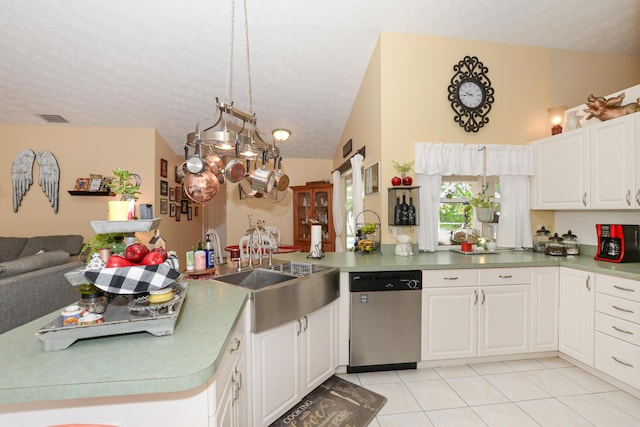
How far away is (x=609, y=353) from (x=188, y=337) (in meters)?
2.87

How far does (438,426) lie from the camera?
1812mm

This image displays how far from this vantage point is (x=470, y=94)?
10.4 ft

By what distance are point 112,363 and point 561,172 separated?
12.0 feet

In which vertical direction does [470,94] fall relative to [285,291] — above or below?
above

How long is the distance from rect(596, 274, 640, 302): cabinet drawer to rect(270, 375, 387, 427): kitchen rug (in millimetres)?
1813

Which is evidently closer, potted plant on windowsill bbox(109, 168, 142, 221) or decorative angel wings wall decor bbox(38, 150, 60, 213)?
potted plant on windowsill bbox(109, 168, 142, 221)

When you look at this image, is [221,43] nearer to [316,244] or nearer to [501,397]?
[316,244]

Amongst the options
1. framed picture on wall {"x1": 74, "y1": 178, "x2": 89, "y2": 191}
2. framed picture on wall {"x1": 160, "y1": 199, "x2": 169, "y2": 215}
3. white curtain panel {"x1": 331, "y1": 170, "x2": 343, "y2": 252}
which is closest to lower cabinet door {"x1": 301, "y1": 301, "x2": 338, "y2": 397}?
white curtain panel {"x1": 331, "y1": 170, "x2": 343, "y2": 252}

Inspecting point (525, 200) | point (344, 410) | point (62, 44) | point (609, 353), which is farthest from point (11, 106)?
point (609, 353)

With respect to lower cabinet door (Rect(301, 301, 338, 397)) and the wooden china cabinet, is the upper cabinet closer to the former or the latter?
lower cabinet door (Rect(301, 301, 338, 397))

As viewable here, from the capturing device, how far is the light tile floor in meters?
1.86

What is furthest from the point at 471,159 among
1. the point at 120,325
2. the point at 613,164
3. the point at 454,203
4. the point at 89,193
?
the point at 89,193

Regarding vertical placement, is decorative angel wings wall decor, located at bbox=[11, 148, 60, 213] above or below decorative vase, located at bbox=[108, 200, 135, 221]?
above

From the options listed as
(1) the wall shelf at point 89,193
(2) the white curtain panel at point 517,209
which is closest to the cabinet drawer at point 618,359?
(2) the white curtain panel at point 517,209
